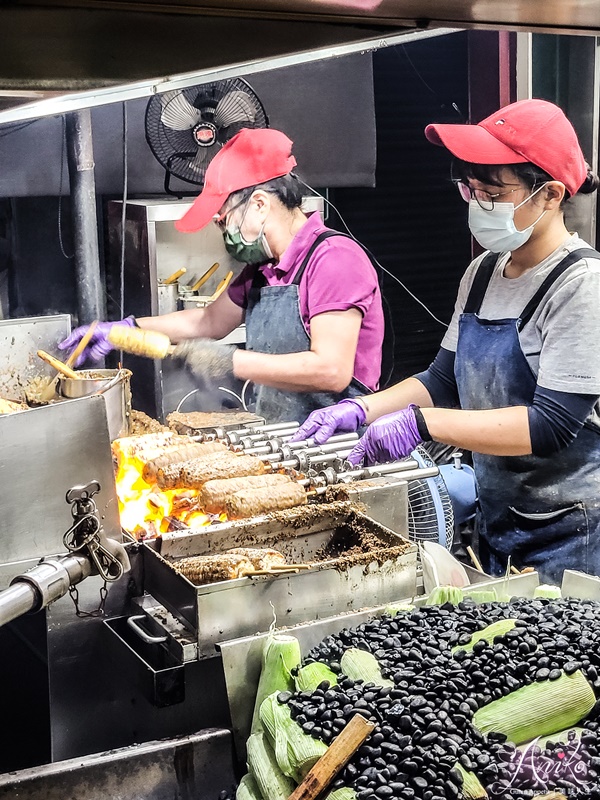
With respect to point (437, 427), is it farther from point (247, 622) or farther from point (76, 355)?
point (76, 355)

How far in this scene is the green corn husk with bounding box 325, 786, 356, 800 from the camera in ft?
5.49

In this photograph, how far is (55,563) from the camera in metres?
1.65

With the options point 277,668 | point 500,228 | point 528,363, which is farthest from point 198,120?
point 277,668

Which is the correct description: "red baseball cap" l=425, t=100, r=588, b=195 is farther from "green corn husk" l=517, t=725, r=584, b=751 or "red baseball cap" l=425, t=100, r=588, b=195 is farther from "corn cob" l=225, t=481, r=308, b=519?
"green corn husk" l=517, t=725, r=584, b=751

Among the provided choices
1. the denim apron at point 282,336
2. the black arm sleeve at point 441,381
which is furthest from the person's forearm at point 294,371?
the black arm sleeve at point 441,381

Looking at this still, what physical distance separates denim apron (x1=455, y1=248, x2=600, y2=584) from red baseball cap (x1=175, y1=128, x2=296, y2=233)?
1230 millimetres

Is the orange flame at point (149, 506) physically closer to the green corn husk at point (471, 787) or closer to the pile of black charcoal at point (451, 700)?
the pile of black charcoal at point (451, 700)

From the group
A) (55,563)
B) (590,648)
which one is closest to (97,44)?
(55,563)

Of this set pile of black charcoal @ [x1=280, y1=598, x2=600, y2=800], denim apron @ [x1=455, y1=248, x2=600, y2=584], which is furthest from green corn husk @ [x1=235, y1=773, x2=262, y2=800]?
denim apron @ [x1=455, y1=248, x2=600, y2=584]

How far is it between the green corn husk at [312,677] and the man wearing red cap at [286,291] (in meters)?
1.95

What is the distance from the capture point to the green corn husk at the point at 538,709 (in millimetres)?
1793

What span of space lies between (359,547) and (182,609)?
0.54 metres

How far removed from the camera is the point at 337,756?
1707 mm

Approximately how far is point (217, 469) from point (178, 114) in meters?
2.49
